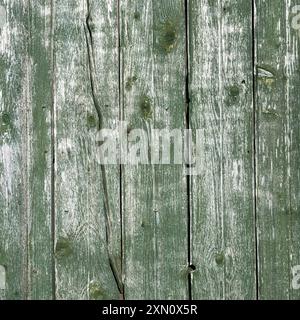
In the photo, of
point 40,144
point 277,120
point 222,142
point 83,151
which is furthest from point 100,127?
point 277,120

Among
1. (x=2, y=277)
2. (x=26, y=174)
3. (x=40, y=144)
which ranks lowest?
(x=2, y=277)

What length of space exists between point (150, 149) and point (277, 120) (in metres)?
0.44

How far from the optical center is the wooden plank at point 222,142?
2.18 meters

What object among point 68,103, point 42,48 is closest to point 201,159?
point 68,103

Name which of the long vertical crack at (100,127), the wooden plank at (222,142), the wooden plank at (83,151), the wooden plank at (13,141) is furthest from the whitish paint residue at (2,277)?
the wooden plank at (222,142)

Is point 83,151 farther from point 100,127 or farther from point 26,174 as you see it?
point 26,174

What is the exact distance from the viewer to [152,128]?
2193mm

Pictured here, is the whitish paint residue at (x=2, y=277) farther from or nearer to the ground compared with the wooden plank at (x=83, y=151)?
nearer to the ground

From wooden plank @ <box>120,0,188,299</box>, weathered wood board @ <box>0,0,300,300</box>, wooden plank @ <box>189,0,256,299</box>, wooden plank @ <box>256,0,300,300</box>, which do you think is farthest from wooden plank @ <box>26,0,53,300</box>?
wooden plank @ <box>256,0,300,300</box>

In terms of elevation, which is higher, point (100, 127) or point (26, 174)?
point (100, 127)

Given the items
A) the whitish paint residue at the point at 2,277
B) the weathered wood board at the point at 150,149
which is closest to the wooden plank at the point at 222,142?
the weathered wood board at the point at 150,149

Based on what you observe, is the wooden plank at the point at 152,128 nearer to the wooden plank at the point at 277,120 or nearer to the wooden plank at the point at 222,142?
the wooden plank at the point at 222,142

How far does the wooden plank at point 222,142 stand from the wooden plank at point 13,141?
22.3 inches

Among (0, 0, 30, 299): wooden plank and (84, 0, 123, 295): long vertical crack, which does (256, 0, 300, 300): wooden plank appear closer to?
(84, 0, 123, 295): long vertical crack
